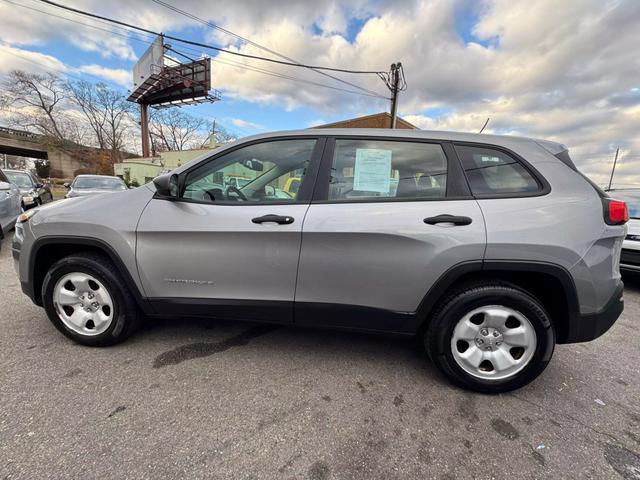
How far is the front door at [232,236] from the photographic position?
2.18 m

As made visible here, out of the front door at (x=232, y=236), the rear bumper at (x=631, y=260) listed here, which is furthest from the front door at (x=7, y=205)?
the rear bumper at (x=631, y=260)

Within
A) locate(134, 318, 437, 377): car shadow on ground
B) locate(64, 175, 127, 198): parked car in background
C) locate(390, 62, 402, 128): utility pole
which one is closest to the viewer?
locate(134, 318, 437, 377): car shadow on ground

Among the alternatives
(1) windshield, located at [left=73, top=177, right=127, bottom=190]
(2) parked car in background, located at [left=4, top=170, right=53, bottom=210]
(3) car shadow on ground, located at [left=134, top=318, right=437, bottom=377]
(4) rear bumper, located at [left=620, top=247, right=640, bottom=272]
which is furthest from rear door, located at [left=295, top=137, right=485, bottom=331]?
(2) parked car in background, located at [left=4, top=170, right=53, bottom=210]

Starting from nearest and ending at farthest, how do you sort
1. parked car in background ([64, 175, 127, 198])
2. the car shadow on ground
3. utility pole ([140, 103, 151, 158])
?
1. the car shadow on ground
2. parked car in background ([64, 175, 127, 198])
3. utility pole ([140, 103, 151, 158])

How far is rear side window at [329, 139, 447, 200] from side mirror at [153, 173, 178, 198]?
1.13 m

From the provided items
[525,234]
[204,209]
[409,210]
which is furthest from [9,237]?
[525,234]

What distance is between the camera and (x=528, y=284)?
2.21m

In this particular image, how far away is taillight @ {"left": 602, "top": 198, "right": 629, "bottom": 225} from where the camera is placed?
78.8 inches

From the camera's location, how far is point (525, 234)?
1981mm

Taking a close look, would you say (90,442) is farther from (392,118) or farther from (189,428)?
(392,118)

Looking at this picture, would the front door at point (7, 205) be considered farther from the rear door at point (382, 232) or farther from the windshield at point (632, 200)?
the windshield at point (632, 200)

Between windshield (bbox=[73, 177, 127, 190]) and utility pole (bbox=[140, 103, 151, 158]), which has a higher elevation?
utility pole (bbox=[140, 103, 151, 158])

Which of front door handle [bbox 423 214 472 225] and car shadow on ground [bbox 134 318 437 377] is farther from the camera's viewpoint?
car shadow on ground [bbox 134 318 437 377]

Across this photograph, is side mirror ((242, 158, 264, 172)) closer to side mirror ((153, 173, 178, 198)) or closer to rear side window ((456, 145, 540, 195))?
side mirror ((153, 173, 178, 198))
